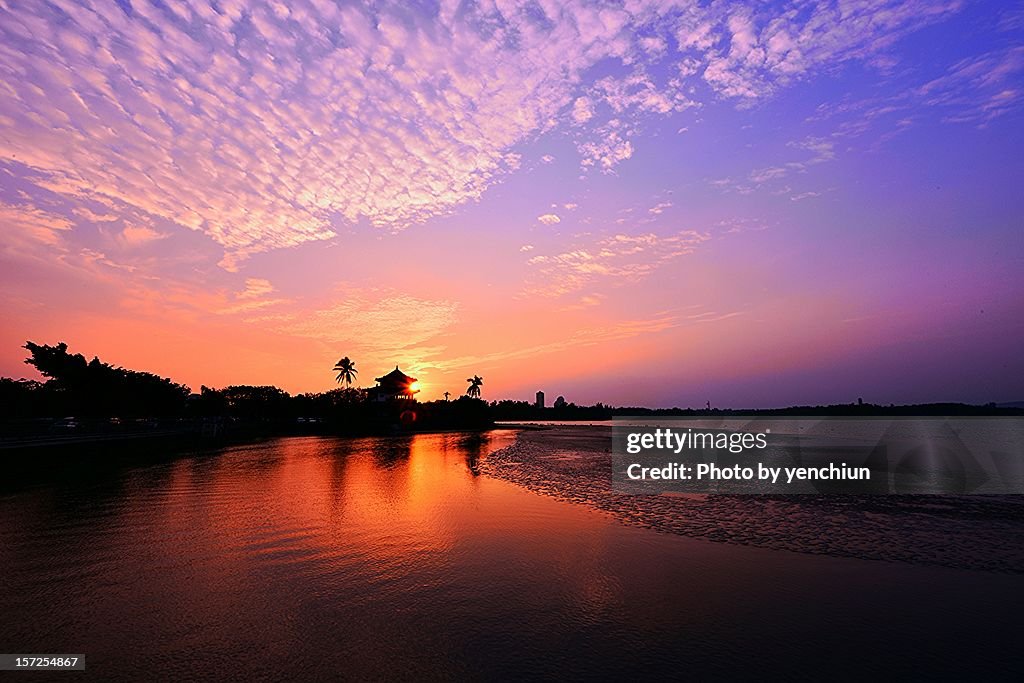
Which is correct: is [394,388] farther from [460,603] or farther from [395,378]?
[460,603]

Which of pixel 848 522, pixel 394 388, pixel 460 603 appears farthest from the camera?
pixel 394 388

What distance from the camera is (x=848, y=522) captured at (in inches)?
579

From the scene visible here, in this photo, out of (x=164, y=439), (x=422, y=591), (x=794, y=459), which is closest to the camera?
(x=422, y=591)

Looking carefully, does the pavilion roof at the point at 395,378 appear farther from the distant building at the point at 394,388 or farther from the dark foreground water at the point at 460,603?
the dark foreground water at the point at 460,603

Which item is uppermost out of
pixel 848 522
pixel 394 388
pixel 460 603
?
pixel 394 388

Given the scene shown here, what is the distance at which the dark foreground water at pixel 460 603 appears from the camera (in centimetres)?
606

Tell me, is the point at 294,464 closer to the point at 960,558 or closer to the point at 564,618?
the point at 564,618

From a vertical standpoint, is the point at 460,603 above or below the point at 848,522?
above

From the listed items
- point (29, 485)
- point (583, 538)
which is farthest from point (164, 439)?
point (583, 538)

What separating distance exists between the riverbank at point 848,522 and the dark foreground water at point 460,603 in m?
1.10

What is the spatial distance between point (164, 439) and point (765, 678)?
58655mm

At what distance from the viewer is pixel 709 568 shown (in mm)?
10031

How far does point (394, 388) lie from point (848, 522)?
97370mm

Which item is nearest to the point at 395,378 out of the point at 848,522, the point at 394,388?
the point at 394,388
